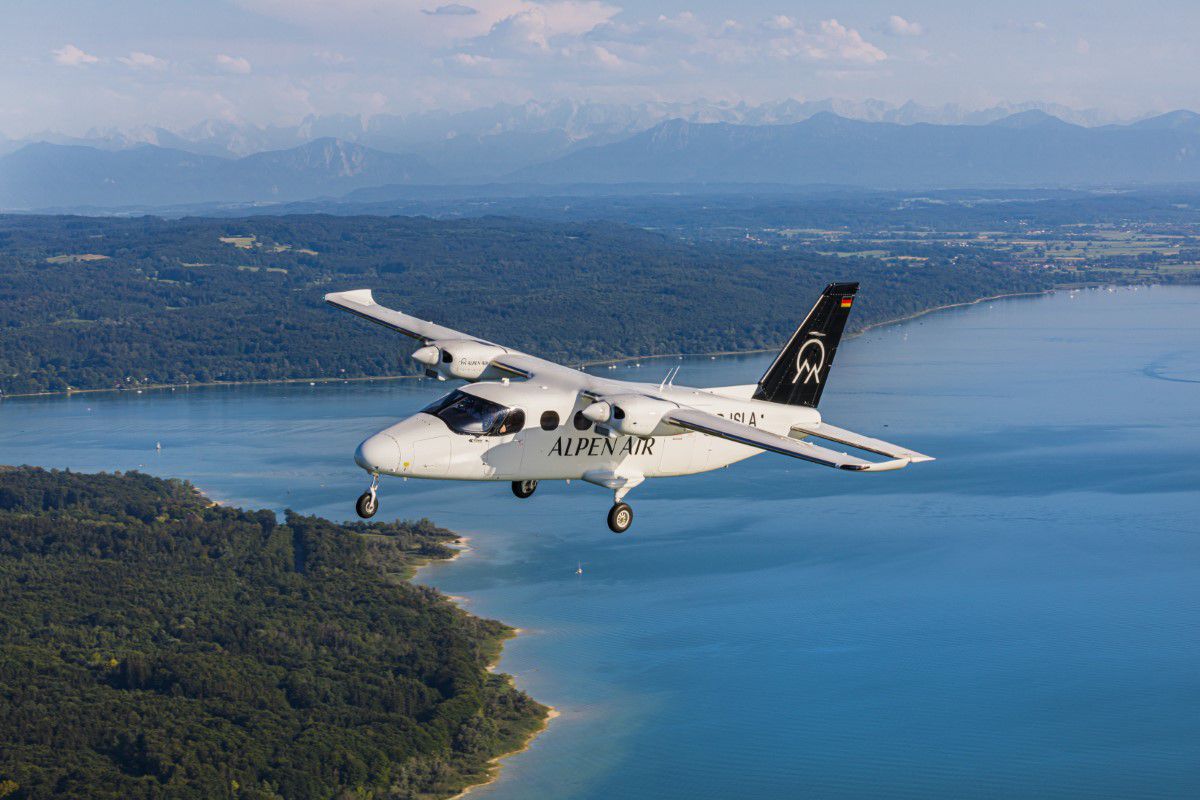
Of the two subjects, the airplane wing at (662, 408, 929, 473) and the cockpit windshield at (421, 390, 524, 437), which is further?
the cockpit windshield at (421, 390, 524, 437)

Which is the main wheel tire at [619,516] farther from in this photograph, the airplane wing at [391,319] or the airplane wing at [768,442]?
the airplane wing at [391,319]

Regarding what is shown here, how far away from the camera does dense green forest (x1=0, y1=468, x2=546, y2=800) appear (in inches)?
2645

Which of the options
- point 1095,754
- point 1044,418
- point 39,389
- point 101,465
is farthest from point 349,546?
point 39,389

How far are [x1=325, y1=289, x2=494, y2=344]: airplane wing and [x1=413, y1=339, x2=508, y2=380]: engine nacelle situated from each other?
0.63 meters

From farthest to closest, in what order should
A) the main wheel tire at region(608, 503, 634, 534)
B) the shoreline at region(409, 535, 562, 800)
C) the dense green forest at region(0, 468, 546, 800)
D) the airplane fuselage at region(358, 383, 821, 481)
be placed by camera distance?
the shoreline at region(409, 535, 562, 800) < the dense green forest at region(0, 468, 546, 800) < the main wheel tire at region(608, 503, 634, 534) < the airplane fuselage at region(358, 383, 821, 481)

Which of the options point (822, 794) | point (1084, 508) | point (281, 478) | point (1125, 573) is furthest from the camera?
point (281, 478)

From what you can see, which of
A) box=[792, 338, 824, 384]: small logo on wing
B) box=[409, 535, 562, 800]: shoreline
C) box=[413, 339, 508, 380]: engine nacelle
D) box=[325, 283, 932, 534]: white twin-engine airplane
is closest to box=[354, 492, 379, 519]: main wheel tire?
box=[325, 283, 932, 534]: white twin-engine airplane

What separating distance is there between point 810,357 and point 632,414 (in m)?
6.12

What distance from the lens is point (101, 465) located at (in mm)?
137250

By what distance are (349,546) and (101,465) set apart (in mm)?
44022

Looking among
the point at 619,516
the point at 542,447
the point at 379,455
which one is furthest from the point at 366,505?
the point at 619,516

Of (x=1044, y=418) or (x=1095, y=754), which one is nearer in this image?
(x=1095, y=754)

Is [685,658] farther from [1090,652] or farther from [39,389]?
[39,389]

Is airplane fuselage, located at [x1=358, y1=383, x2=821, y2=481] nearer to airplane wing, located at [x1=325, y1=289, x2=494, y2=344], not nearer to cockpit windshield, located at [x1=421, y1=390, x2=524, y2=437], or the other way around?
cockpit windshield, located at [x1=421, y1=390, x2=524, y2=437]
